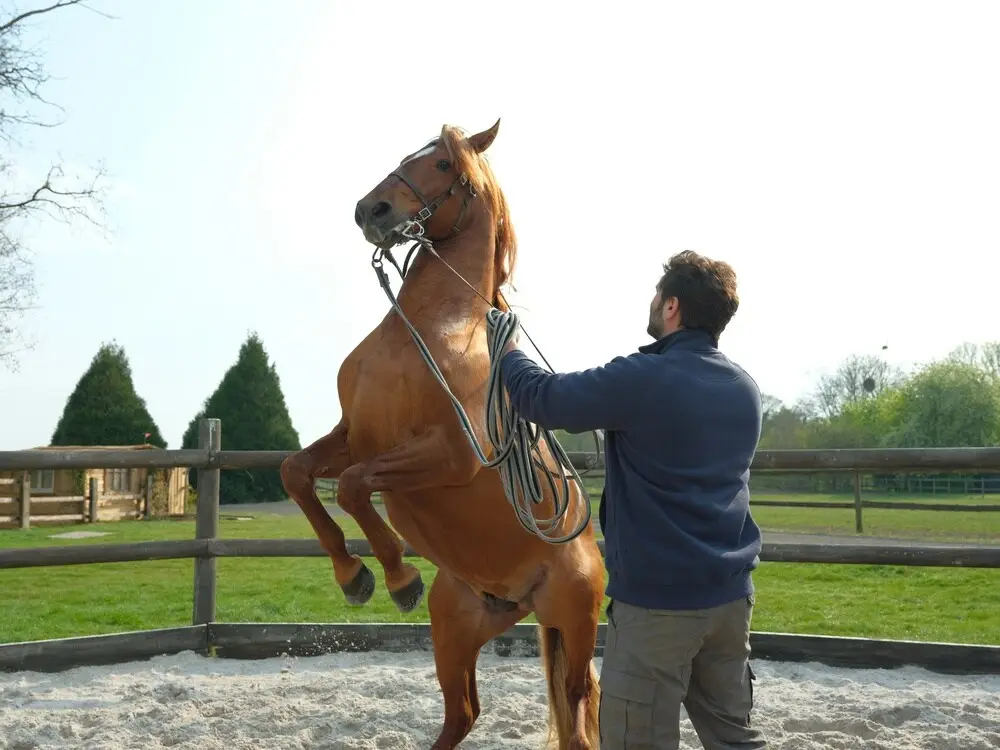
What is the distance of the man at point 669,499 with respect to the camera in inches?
82.8

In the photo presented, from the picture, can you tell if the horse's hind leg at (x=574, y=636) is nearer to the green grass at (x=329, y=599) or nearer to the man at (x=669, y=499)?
the man at (x=669, y=499)

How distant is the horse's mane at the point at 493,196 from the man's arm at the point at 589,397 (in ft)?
4.32

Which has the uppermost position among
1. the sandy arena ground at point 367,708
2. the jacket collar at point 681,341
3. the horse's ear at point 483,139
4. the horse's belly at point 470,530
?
the horse's ear at point 483,139

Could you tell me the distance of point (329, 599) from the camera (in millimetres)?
9086

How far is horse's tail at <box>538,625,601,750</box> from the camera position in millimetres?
3389

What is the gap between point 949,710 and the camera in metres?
4.15

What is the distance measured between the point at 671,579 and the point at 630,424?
1.22ft

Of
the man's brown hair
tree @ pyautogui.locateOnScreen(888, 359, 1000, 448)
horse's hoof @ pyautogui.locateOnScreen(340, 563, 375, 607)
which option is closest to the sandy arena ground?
horse's hoof @ pyautogui.locateOnScreen(340, 563, 375, 607)

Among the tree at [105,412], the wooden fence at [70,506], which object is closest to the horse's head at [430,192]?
the wooden fence at [70,506]

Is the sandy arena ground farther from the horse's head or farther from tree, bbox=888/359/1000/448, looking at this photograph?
tree, bbox=888/359/1000/448

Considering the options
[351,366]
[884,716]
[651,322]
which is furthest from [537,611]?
[884,716]

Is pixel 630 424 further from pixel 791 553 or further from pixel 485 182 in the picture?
pixel 791 553

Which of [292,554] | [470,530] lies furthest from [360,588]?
[292,554]

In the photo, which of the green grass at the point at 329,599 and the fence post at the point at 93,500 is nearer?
the green grass at the point at 329,599
